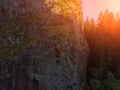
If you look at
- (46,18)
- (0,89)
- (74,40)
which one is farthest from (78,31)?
(0,89)

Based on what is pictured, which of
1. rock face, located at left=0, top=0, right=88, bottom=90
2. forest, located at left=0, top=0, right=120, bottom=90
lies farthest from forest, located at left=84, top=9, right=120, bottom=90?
rock face, located at left=0, top=0, right=88, bottom=90

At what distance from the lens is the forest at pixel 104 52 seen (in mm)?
30625

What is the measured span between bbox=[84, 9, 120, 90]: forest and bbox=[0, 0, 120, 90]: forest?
0.17 metres

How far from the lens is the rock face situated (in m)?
21.9

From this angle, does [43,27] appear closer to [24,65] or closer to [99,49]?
[24,65]

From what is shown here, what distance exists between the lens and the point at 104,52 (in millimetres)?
35500

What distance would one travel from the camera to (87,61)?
1313 inches

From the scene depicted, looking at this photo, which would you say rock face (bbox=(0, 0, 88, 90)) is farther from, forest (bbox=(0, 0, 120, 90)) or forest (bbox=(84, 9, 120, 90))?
forest (bbox=(84, 9, 120, 90))

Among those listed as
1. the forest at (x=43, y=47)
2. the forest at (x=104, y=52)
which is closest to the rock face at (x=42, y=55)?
the forest at (x=43, y=47)

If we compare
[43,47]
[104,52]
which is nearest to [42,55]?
[43,47]

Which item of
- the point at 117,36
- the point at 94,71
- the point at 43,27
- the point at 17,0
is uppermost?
the point at 17,0

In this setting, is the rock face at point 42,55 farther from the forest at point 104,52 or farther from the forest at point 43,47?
the forest at point 104,52

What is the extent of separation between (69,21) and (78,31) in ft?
6.98

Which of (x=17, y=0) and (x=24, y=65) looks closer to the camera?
(x=24, y=65)
